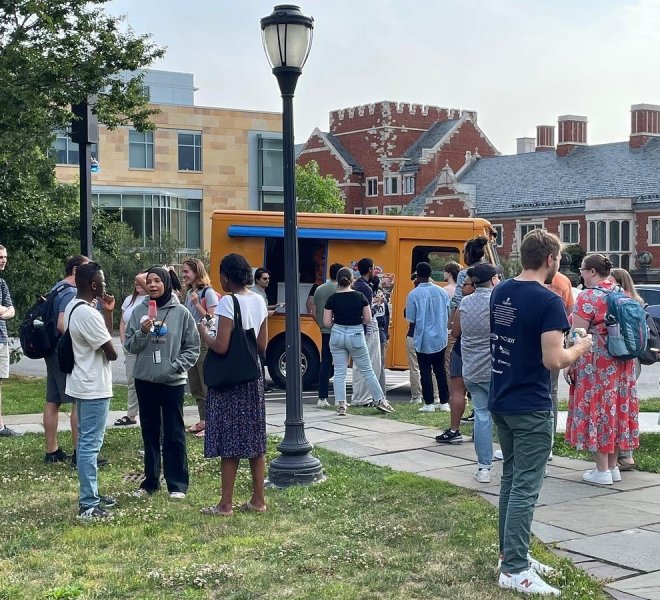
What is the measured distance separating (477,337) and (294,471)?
1886 millimetres

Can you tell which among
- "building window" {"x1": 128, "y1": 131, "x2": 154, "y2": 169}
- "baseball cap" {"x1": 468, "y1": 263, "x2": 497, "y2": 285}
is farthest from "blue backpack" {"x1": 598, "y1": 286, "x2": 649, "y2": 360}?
"building window" {"x1": 128, "y1": 131, "x2": 154, "y2": 169}

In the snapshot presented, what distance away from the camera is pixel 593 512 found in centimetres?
712

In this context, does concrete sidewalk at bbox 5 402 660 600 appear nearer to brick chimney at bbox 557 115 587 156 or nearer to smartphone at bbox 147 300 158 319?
smartphone at bbox 147 300 158 319

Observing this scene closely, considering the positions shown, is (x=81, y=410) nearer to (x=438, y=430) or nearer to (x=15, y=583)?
(x=15, y=583)

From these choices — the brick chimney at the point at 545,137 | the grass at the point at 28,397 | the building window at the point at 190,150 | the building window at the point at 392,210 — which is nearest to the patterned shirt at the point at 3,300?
the grass at the point at 28,397

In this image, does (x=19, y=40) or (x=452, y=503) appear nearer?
(x=452, y=503)

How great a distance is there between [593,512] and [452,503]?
3.35 feet

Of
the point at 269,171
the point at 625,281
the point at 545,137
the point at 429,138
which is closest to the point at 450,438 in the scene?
the point at 625,281

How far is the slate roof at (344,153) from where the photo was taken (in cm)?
8394

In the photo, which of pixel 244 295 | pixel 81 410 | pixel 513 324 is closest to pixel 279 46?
pixel 244 295

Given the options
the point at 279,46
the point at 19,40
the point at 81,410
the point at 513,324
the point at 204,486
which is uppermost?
the point at 19,40

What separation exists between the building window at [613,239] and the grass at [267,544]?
56276mm

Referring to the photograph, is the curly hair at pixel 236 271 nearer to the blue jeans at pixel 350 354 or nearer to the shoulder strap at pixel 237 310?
the shoulder strap at pixel 237 310

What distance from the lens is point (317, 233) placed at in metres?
15.2
